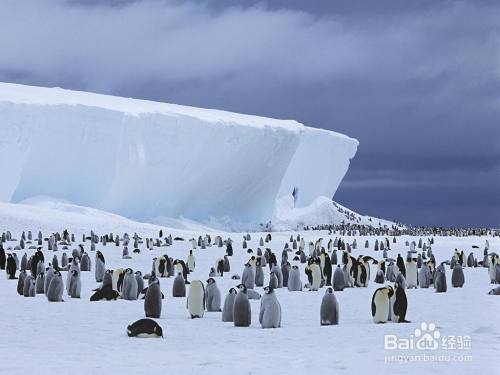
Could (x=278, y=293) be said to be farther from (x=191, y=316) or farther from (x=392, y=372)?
(x=392, y=372)

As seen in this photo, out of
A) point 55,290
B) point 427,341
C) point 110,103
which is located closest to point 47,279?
point 55,290

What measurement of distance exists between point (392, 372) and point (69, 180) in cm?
3319

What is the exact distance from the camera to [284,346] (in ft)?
23.7

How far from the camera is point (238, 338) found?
25.5 ft

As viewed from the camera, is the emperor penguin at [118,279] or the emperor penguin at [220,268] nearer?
the emperor penguin at [118,279]

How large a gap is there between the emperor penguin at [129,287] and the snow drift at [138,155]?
83.7ft

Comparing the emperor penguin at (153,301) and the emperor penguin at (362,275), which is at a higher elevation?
the emperor penguin at (362,275)

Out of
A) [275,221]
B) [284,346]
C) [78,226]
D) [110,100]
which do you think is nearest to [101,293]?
[284,346]

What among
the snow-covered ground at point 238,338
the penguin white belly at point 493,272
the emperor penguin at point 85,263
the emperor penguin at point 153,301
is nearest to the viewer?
the snow-covered ground at point 238,338

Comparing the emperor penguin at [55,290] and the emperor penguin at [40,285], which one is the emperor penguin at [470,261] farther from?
the emperor penguin at [55,290]

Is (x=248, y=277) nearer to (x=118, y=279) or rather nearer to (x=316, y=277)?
(x=316, y=277)

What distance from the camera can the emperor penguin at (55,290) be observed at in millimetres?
10922

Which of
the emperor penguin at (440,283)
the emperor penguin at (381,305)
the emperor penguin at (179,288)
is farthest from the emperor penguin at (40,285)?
the emperor penguin at (440,283)

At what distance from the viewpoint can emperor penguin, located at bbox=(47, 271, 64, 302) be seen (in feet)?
35.8
